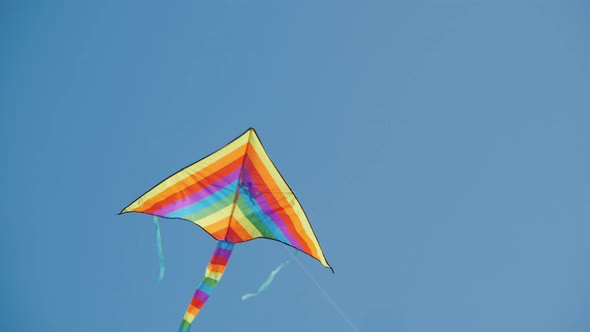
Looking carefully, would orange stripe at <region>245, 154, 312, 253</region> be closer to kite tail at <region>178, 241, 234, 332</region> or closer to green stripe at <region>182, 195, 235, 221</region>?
green stripe at <region>182, 195, 235, 221</region>

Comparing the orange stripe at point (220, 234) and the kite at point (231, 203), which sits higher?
the kite at point (231, 203)

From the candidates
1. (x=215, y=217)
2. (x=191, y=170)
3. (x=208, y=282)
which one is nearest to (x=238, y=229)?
(x=215, y=217)

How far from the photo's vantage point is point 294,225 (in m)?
5.32

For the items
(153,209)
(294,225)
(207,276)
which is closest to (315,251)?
(294,225)

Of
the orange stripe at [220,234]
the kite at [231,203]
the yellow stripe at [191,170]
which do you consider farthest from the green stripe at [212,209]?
the yellow stripe at [191,170]

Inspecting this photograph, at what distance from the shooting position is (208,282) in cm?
498

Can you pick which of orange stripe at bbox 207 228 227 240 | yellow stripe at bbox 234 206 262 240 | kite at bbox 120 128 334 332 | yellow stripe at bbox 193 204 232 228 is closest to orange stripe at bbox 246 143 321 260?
kite at bbox 120 128 334 332

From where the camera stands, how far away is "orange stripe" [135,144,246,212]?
5.12m

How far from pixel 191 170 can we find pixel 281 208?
1.06 meters

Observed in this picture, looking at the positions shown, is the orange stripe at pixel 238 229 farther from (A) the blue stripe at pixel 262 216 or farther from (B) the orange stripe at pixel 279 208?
(B) the orange stripe at pixel 279 208

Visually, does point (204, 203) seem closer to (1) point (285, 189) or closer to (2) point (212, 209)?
(2) point (212, 209)

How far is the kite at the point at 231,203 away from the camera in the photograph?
505cm

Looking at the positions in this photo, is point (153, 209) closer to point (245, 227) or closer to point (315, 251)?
point (245, 227)

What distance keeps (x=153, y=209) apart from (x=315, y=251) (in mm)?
1866
